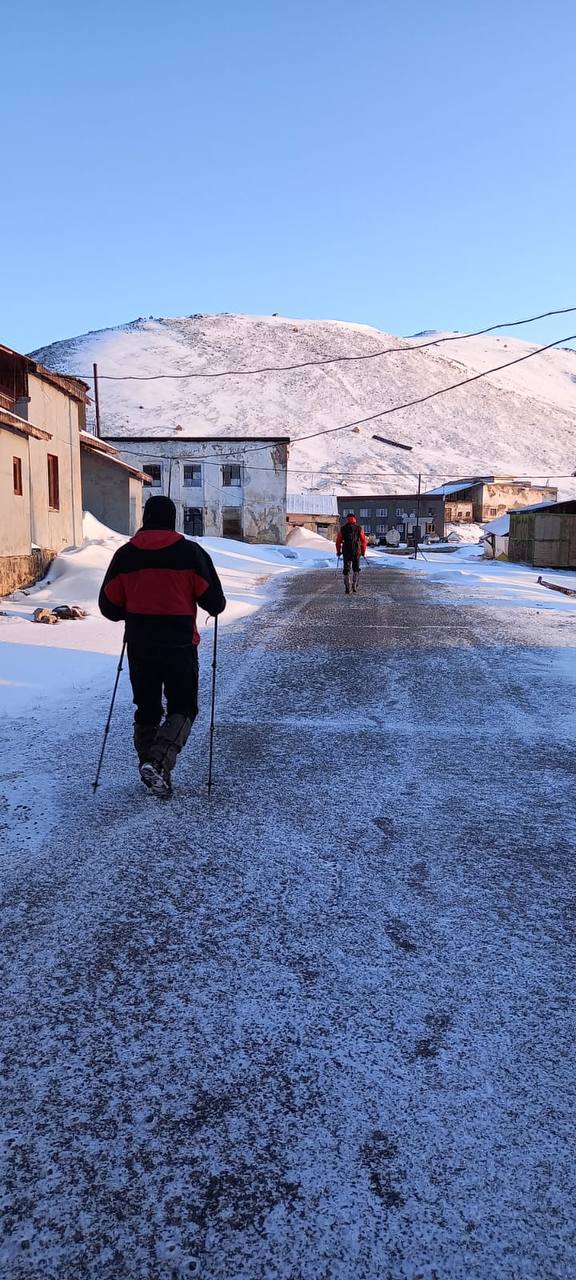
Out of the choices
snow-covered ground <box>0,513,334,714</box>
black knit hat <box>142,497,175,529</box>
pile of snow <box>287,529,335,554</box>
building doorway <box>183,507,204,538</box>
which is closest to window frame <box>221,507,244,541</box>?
building doorway <box>183,507,204,538</box>

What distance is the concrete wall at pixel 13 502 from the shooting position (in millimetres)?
14734

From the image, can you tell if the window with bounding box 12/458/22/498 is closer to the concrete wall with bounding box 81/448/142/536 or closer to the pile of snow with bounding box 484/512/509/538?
the concrete wall with bounding box 81/448/142/536

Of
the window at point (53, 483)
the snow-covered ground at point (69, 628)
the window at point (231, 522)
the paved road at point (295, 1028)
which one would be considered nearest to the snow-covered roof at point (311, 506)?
the window at point (231, 522)

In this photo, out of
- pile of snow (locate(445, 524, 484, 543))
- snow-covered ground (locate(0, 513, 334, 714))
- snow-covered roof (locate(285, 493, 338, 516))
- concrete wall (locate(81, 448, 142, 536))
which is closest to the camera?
snow-covered ground (locate(0, 513, 334, 714))

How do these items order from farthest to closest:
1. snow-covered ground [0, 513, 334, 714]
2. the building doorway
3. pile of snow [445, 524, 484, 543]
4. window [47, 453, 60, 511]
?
pile of snow [445, 524, 484, 543], the building doorway, window [47, 453, 60, 511], snow-covered ground [0, 513, 334, 714]

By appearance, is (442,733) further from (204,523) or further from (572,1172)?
(204,523)

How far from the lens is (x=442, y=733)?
596 cm

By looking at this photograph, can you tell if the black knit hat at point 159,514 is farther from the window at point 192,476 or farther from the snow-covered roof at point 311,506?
the snow-covered roof at point 311,506

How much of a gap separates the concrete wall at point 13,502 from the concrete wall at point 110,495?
1345 centimetres

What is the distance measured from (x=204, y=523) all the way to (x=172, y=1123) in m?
52.1

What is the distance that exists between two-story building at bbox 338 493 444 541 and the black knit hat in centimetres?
7342

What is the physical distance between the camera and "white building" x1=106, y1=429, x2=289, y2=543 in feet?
167

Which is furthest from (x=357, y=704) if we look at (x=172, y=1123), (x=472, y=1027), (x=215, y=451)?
(x=215, y=451)

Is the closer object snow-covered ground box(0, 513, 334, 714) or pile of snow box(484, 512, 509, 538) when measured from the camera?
snow-covered ground box(0, 513, 334, 714)
